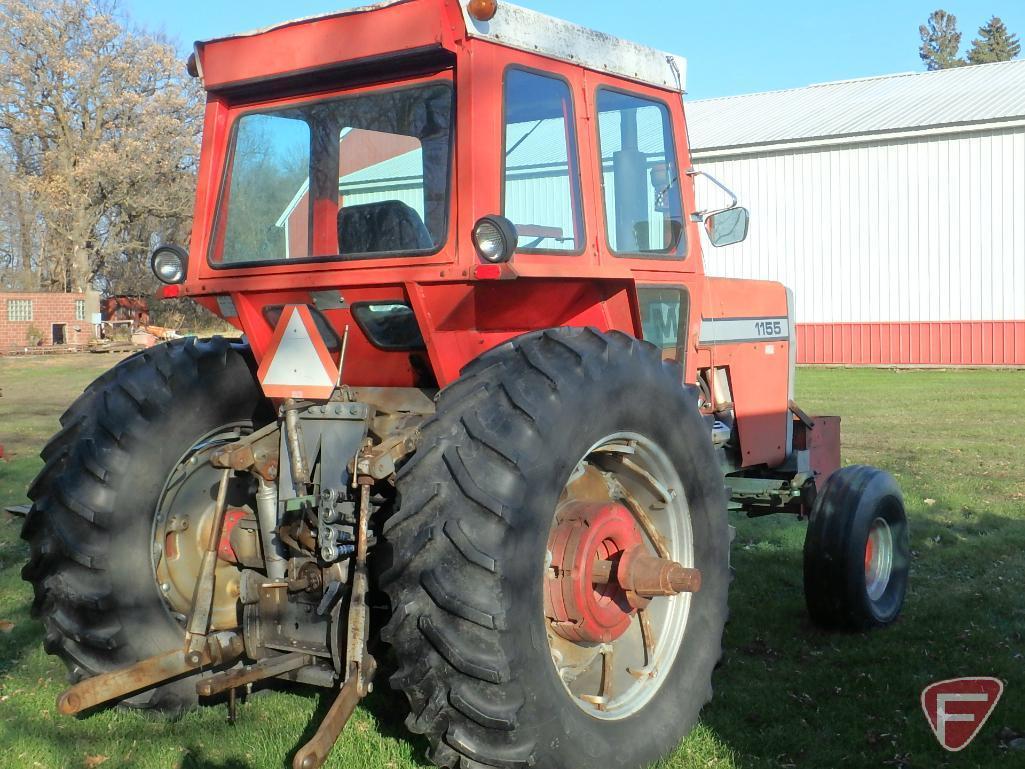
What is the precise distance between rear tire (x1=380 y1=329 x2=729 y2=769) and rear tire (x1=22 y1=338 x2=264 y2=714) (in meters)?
1.25

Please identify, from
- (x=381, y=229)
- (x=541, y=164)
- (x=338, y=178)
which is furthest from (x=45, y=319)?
(x=541, y=164)

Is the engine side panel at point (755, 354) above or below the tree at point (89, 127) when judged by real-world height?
below

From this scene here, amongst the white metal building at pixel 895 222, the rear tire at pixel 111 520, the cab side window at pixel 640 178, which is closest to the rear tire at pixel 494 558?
the cab side window at pixel 640 178

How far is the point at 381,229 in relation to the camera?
4012 millimetres

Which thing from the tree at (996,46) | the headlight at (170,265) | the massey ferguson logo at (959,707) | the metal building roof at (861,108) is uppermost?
the tree at (996,46)

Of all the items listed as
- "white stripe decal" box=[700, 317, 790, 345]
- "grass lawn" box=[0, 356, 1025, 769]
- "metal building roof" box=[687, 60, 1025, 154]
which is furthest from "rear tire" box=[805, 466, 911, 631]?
"metal building roof" box=[687, 60, 1025, 154]

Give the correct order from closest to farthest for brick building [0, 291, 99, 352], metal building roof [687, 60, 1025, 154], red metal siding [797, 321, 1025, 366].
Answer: red metal siding [797, 321, 1025, 366], metal building roof [687, 60, 1025, 154], brick building [0, 291, 99, 352]

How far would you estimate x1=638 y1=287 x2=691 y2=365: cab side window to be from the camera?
463 centimetres

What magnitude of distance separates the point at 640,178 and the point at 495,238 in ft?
4.47

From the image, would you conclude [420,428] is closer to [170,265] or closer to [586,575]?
[586,575]

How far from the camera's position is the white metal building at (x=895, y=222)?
2541 centimetres

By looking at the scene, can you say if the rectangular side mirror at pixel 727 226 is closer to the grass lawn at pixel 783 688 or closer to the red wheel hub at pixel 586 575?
the red wheel hub at pixel 586 575

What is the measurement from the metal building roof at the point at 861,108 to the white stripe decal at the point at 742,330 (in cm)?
2211

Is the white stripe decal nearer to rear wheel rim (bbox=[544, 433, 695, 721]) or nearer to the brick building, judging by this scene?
rear wheel rim (bbox=[544, 433, 695, 721])
